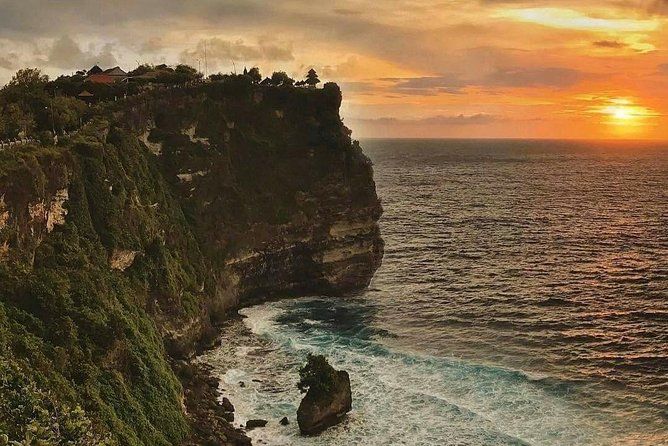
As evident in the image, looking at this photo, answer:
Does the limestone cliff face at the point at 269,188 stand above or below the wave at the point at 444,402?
above

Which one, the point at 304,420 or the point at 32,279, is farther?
the point at 304,420

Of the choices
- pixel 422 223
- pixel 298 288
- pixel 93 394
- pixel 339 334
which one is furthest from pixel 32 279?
pixel 422 223

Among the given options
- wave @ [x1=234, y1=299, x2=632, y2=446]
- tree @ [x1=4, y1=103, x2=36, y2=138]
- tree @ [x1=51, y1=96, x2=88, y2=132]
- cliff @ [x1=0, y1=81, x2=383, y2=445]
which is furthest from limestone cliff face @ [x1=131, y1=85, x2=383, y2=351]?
wave @ [x1=234, y1=299, x2=632, y2=446]

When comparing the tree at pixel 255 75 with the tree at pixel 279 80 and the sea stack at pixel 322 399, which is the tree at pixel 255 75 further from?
the sea stack at pixel 322 399

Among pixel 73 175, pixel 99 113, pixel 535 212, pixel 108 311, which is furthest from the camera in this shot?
pixel 535 212

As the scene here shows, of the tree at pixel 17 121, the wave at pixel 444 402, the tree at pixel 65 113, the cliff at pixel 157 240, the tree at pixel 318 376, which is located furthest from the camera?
the tree at pixel 65 113

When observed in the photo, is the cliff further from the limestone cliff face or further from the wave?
the wave

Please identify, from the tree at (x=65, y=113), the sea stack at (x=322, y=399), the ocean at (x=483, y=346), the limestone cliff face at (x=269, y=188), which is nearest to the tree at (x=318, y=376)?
the sea stack at (x=322, y=399)

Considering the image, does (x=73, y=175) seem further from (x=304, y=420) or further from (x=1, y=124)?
(x=304, y=420)
